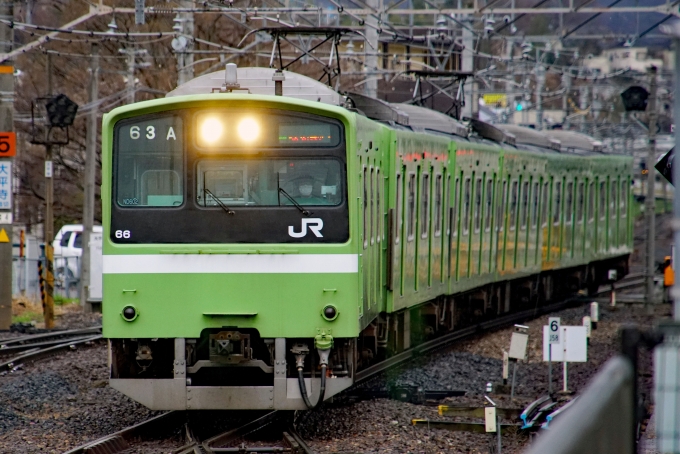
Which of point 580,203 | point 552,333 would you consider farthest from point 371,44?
point 552,333

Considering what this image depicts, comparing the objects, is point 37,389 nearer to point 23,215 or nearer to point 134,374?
point 134,374

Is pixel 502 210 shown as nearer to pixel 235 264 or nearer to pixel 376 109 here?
pixel 376 109

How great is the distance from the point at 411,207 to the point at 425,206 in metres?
0.83

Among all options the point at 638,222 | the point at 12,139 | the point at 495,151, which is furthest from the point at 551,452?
the point at 638,222

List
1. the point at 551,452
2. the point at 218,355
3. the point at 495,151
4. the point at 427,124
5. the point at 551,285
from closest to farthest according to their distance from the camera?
the point at 551,452
the point at 218,355
the point at 427,124
the point at 495,151
the point at 551,285

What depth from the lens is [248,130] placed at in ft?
30.8

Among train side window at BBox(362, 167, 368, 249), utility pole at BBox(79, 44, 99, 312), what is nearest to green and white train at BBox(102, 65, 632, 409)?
train side window at BBox(362, 167, 368, 249)

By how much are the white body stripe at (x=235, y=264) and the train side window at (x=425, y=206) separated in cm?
435

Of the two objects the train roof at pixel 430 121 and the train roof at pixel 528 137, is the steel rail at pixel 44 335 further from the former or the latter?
the train roof at pixel 528 137

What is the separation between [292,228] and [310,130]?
2.43 ft

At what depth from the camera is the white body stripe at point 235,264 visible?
930 centimetres

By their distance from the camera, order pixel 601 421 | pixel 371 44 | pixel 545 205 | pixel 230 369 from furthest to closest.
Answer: pixel 545 205 → pixel 371 44 → pixel 230 369 → pixel 601 421

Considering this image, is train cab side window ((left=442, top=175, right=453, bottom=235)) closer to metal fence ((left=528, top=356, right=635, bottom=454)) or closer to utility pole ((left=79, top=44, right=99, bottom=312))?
utility pole ((left=79, top=44, right=99, bottom=312))

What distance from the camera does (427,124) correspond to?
601 inches
